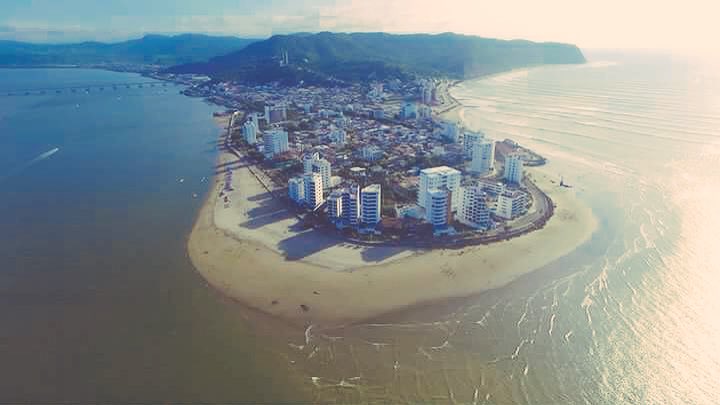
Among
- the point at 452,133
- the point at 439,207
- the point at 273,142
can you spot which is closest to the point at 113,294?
the point at 439,207

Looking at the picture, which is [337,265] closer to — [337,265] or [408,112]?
[337,265]

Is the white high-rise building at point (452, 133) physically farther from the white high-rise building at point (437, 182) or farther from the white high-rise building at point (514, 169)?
the white high-rise building at point (437, 182)

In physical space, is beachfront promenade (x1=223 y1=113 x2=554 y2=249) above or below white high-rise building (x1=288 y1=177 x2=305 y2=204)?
below

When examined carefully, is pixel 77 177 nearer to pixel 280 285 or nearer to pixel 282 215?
pixel 282 215

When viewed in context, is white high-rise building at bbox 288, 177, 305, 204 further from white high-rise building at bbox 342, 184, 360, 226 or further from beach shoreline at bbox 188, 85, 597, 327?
white high-rise building at bbox 342, 184, 360, 226

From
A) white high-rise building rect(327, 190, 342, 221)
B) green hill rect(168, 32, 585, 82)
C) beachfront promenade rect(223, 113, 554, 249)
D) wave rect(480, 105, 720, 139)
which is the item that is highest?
green hill rect(168, 32, 585, 82)

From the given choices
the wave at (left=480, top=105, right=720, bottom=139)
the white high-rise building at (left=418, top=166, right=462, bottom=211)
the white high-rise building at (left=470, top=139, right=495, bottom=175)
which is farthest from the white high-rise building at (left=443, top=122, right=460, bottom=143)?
the white high-rise building at (left=418, top=166, right=462, bottom=211)

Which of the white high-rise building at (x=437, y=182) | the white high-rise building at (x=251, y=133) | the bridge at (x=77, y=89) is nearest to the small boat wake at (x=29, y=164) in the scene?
the white high-rise building at (x=251, y=133)
